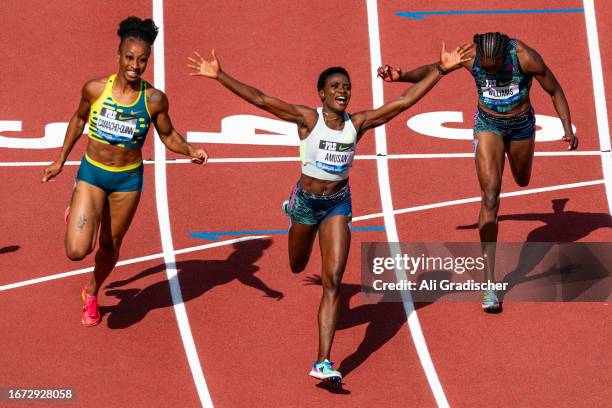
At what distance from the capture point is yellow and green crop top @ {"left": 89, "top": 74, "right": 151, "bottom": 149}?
440 inches

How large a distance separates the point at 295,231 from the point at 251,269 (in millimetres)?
1596

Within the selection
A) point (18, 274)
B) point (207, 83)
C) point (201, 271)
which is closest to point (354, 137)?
point (201, 271)

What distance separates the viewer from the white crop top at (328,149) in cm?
1088

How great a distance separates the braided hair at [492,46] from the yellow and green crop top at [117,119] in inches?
121

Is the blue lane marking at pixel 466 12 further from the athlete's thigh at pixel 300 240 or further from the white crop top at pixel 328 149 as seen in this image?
the white crop top at pixel 328 149

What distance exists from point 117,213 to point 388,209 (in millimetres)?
3568

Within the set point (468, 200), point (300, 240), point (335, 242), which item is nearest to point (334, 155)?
point (335, 242)

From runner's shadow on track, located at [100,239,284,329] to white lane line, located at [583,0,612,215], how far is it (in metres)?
4.00

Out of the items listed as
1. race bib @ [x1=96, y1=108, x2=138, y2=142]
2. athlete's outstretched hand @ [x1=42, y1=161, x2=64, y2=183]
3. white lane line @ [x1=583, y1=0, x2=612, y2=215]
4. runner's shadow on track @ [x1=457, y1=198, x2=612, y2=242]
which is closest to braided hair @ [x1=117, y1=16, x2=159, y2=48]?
race bib @ [x1=96, y1=108, x2=138, y2=142]

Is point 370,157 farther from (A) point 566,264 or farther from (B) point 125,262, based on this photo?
(B) point 125,262

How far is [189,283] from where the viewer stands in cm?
1262

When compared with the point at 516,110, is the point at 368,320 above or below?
below

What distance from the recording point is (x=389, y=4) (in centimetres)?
1728

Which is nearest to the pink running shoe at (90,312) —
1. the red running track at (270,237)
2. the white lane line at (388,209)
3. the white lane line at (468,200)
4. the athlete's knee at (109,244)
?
the red running track at (270,237)
